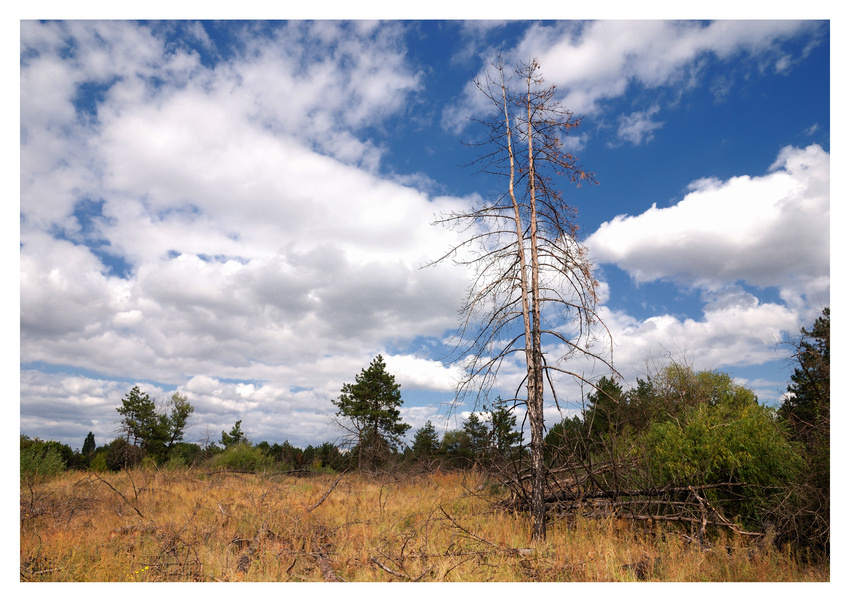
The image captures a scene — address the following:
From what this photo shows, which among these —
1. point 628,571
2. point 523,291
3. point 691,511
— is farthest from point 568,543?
point 523,291

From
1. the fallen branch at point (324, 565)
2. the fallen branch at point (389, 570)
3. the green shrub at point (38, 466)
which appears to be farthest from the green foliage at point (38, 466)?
the fallen branch at point (389, 570)

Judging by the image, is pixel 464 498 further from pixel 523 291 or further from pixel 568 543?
pixel 523 291

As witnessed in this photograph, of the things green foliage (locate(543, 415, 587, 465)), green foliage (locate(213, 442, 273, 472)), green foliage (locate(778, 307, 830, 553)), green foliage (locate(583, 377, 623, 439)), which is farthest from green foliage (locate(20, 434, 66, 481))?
green foliage (locate(778, 307, 830, 553))

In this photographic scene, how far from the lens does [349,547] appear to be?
819cm

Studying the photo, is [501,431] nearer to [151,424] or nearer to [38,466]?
[38,466]

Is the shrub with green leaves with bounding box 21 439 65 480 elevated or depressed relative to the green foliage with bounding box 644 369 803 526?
depressed

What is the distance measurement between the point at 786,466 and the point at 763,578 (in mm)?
3529

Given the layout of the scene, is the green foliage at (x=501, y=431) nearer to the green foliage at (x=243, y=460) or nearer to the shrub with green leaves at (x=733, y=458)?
the shrub with green leaves at (x=733, y=458)

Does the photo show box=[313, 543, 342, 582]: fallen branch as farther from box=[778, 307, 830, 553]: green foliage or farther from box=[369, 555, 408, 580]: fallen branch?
box=[778, 307, 830, 553]: green foliage

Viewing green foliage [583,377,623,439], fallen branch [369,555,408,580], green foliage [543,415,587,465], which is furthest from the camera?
green foliage [543,415,587,465]

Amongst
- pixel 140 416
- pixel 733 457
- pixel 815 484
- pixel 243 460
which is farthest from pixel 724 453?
pixel 140 416

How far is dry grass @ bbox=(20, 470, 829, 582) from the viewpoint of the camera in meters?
6.65

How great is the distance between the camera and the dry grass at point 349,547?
665cm
